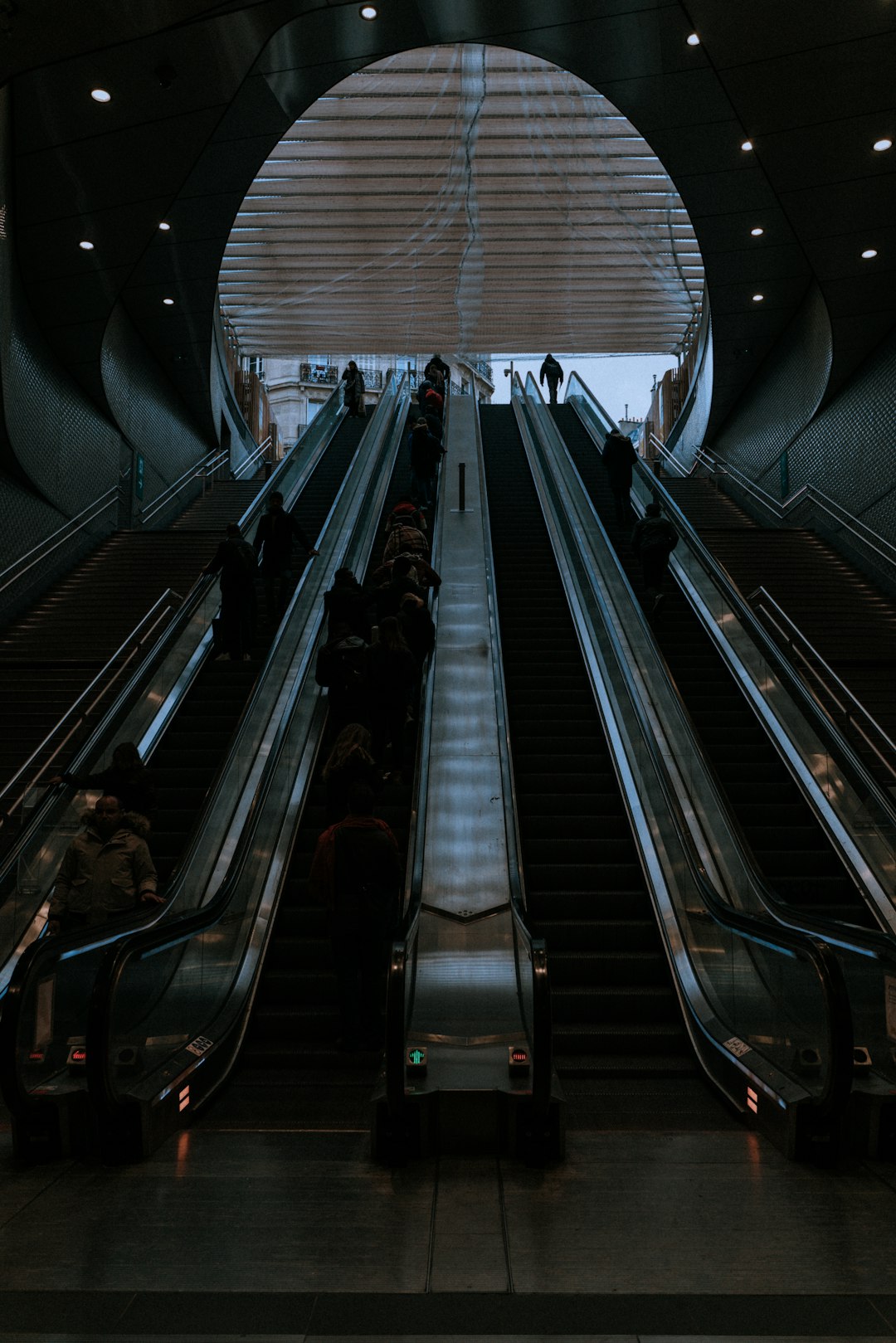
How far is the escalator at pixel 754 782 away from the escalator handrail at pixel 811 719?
0.25 meters

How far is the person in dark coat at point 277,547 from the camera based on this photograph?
11.6 m

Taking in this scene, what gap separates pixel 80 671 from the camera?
10.7m

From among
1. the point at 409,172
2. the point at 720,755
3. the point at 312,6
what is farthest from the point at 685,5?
the point at 409,172

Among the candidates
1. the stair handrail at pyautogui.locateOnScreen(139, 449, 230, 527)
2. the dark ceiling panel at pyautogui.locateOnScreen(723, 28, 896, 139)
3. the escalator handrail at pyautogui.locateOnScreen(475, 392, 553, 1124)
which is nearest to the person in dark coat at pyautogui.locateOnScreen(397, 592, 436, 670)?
the escalator handrail at pyautogui.locateOnScreen(475, 392, 553, 1124)

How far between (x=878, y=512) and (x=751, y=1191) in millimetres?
13085

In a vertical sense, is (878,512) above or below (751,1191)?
above

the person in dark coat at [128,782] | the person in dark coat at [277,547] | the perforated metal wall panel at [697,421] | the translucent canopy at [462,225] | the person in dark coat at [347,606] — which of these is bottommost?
the person in dark coat at [128,782]

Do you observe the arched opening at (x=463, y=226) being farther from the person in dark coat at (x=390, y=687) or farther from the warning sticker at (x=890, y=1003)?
the warning sticker at (x=890, y=1003)

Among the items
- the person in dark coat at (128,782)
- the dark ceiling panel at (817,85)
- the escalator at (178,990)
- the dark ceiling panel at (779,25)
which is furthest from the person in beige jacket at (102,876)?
the dark ceiling panel at (817,85)

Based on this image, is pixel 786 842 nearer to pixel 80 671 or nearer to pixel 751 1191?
pixel 751 1191

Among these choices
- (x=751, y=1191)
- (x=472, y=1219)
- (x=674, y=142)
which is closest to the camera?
(x=472, y=1219)

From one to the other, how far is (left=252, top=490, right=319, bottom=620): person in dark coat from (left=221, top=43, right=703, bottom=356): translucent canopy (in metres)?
9.82

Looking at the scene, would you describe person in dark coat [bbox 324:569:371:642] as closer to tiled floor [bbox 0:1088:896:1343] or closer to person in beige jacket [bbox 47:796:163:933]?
person in beige jacket [bbox 47:796:163:933]

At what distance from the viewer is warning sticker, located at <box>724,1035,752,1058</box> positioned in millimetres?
4961
